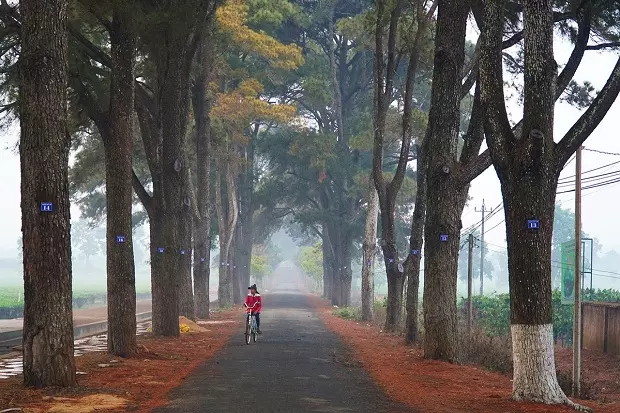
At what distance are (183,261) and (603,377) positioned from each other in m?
15.0

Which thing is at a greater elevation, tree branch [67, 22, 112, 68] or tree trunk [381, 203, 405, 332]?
tree branch [67, 22, 112, 68]

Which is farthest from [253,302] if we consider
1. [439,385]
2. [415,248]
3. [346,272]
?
[346,272]

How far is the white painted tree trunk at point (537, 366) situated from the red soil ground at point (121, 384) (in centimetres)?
568

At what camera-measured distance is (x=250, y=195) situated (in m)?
65.8

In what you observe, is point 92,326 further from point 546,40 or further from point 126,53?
point 546,40

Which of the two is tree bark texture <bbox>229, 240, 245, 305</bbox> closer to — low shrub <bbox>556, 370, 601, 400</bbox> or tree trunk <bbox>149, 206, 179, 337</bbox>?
tree trunk <bbox>149, 206, 179, 337</bbox>

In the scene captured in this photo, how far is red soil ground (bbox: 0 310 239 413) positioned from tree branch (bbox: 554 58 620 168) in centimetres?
783

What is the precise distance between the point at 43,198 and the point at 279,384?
516 centimetres

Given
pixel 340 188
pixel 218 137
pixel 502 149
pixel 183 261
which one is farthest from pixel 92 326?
pixel 502 149

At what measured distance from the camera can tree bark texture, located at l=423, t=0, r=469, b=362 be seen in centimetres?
2206

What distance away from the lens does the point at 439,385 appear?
17.8 m

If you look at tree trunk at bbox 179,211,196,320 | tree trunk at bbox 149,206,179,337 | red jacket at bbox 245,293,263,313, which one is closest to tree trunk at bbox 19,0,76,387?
red jacket at bbox 245,293,263,313

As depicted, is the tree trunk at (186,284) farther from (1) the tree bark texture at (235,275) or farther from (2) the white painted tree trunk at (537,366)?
(1) the tree bark texture at (235,275)

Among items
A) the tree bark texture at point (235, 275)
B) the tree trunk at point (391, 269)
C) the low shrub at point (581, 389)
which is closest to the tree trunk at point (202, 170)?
the tree trunk at point (391, 269)
